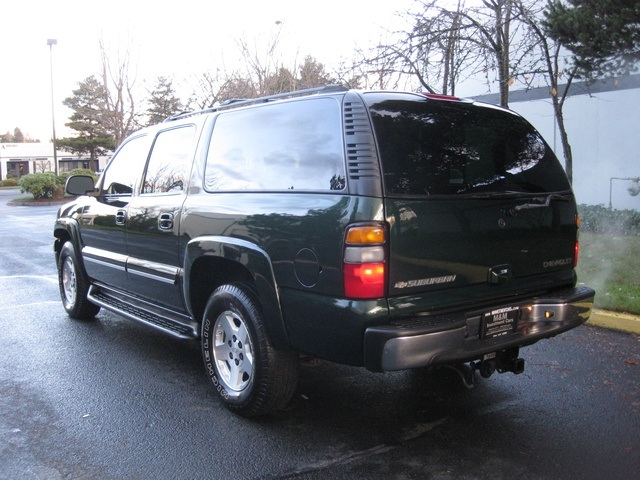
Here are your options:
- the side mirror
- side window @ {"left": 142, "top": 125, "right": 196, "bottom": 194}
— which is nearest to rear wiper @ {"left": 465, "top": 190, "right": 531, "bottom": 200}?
side window @ {"left": 142, "top": 125, "right": 196, "bottom": 194}

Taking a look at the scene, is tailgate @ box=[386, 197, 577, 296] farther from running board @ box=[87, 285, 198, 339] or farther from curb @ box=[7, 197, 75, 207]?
curb @ box=[7, 197, 75, 207]

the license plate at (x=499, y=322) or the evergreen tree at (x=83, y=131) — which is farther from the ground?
the evergreen tree at (x=83, y=131)

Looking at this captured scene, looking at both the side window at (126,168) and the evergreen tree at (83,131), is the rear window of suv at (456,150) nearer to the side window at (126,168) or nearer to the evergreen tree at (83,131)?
the side window at (126,168)

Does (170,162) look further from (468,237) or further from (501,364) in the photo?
(501,364)

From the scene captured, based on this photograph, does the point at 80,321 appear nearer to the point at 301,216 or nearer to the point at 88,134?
the point at 301,216

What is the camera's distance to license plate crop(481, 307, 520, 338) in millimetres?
3459

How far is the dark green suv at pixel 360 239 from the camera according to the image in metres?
3.18

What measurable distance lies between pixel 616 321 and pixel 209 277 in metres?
3.98

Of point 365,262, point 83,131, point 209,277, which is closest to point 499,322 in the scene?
point 365,262

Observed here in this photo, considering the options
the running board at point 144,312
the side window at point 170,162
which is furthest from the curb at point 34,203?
the side window at point 170,162

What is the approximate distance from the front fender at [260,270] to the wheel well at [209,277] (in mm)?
108

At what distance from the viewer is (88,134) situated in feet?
184

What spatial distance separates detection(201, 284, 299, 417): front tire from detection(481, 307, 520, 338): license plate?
1166mm

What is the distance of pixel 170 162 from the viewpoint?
16.0 ft
